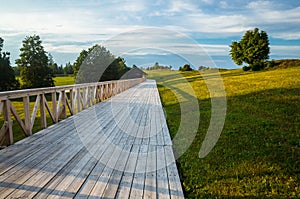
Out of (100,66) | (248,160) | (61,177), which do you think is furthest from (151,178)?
(100,66)

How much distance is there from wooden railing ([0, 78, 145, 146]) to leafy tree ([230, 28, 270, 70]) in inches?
1082

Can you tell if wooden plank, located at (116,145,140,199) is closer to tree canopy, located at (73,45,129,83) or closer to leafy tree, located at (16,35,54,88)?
tree canopy, located at (73,45,129,83)

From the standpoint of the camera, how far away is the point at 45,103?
485 centimetres

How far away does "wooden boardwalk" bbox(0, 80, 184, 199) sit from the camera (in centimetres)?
232

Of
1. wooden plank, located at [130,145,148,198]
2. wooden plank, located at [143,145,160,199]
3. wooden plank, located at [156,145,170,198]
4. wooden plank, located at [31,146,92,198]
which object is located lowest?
wooden plank, located at [156,145,170,198]

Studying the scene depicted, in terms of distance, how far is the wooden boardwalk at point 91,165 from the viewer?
2316 millimetres

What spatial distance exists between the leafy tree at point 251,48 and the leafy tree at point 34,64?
84.0 feet

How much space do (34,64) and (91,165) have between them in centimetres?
3151

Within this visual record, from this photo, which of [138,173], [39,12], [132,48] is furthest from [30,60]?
[138,173]

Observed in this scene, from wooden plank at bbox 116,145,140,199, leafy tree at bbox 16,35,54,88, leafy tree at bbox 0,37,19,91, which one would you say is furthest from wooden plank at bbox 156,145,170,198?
leafy tree at bbox 16,35,54,88

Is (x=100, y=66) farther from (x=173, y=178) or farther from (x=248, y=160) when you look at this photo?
(x=173, y=178)

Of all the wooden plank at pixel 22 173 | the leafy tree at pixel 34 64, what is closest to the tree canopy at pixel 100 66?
the leafy tree at pixel 34 64

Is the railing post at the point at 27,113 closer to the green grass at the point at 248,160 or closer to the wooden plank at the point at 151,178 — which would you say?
the wooden plank at the point at 151,178

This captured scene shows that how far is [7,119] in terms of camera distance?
378 cm
